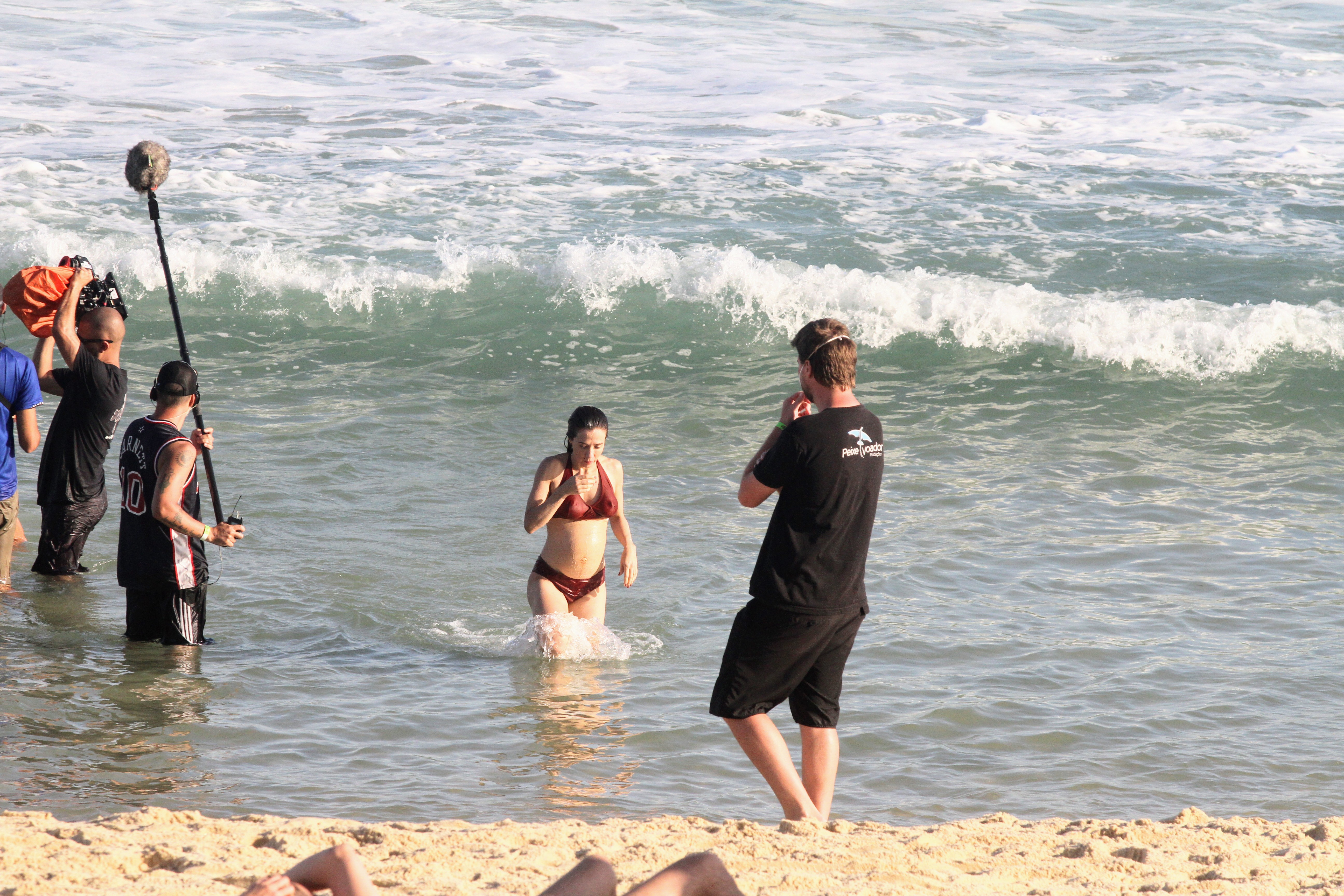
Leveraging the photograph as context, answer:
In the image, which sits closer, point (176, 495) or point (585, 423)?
point (176, 495)

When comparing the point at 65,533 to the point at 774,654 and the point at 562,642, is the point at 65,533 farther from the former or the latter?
the point at 774,654

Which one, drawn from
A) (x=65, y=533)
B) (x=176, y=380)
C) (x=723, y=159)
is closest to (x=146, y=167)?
(x=176, y=380)

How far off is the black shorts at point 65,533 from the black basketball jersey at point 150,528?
46.0 inches

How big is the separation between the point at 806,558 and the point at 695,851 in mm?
1050

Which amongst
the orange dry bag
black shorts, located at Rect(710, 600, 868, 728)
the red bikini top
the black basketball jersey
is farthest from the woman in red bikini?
the orange dry bag

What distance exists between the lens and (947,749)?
18.8 feet

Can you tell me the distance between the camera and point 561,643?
671cm

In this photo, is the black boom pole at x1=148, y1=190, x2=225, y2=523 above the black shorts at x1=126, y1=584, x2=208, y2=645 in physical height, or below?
above

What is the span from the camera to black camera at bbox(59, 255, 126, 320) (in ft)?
22.7

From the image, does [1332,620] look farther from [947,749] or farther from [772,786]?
[772,786]

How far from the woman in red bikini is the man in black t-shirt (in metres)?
2.17

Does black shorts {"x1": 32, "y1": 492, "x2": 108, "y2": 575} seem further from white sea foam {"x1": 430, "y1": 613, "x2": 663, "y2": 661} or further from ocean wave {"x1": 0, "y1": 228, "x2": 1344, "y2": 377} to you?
ocean wave {"x1": 0, "y1": 228, "x2": 1344, "y2": 377}

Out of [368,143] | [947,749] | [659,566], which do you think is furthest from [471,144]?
[947,749]

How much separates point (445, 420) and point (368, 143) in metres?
8.41
